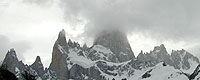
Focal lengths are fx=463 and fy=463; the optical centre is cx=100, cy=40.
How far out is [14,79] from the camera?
51844 mm

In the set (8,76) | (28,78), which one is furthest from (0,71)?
(28,78)

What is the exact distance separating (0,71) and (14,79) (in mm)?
1786

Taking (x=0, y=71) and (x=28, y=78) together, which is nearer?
(x=28, y=78)

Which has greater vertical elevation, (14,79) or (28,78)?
(14,79)

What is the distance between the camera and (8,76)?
170 ft

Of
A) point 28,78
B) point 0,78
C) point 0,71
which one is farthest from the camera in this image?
point 0,71

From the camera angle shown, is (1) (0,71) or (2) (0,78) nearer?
(2) (0,78)

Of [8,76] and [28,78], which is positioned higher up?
[8,76]

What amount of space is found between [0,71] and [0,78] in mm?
→ 3958

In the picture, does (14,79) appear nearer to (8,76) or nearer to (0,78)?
(8,76)

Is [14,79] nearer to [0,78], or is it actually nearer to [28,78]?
[0,78]

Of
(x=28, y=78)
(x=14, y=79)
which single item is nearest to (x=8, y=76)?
(x=14, y=79)

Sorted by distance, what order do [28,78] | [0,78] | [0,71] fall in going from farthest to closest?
[0,71], [0,78], [28,78]

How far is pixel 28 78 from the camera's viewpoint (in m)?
42.3
